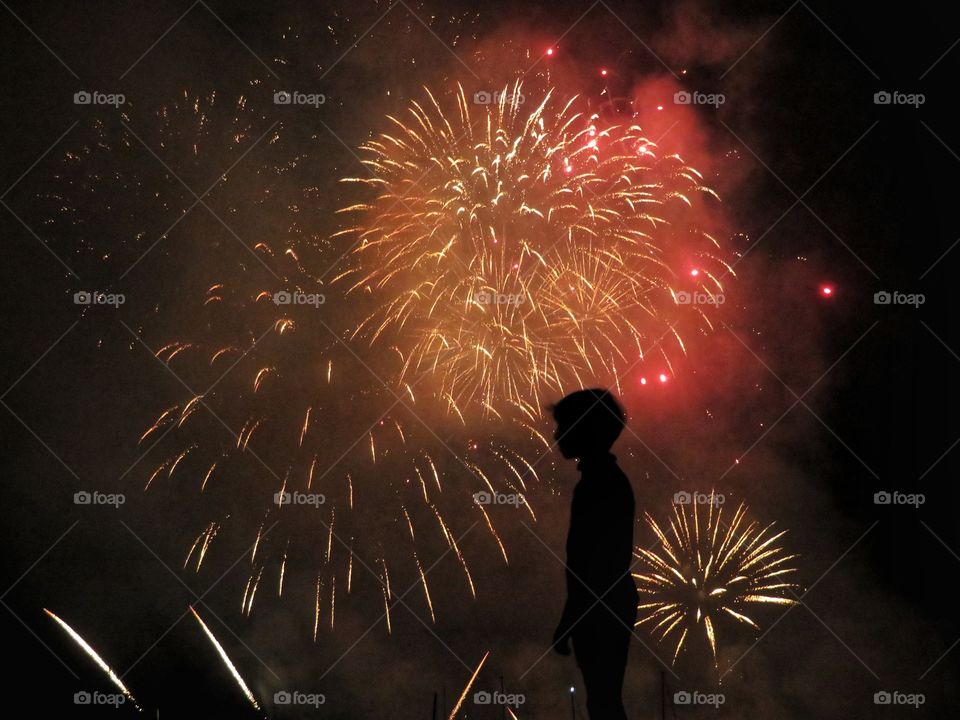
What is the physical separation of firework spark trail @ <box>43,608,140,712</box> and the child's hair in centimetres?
303

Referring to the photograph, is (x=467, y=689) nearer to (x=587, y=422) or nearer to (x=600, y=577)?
(x=600, y=577)

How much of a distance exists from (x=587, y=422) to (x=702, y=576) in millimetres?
1762

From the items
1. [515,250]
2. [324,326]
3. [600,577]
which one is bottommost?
[600,577]

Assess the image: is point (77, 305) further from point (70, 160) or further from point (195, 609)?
point (195, 609)

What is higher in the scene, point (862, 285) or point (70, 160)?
point (70, 160)

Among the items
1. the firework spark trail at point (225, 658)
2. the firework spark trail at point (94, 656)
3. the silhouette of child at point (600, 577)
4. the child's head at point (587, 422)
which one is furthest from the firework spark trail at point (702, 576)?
the firework spark trail at point (94, 656)

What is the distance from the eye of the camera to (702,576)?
5.40 metres

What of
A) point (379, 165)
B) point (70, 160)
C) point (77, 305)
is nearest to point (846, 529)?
point (379, 165)

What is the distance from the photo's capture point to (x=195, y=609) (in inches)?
209

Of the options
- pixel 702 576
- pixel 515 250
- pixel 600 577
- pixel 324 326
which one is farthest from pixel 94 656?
pixel 702 576

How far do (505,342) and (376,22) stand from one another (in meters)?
2.19

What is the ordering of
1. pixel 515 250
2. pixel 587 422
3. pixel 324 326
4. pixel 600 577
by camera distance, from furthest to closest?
pixel 324 326 < pixel 515 250 < pixel 587 422 < pixel 600 577

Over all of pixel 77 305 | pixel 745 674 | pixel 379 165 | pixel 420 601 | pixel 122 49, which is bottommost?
pixel 745 674

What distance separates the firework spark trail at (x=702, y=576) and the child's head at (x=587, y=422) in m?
0.82
